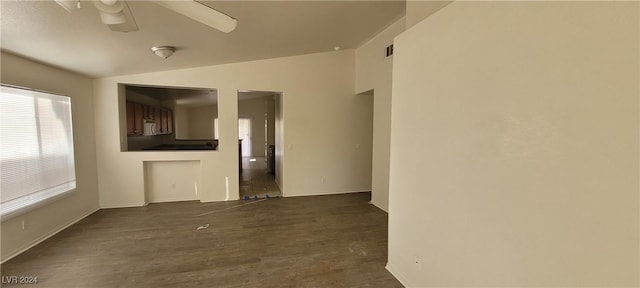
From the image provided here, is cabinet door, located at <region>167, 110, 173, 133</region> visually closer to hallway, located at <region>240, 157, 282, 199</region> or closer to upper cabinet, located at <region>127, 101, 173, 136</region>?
upper cabinet, located at <region>127, 101, 173, 136</region>

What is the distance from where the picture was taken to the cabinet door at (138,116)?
509cm

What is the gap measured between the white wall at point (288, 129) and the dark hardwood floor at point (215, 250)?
2.39 ft

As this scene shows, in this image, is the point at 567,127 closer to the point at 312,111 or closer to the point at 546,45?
the point at 546,45

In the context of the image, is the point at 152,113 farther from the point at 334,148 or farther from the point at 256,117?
the point at 256,117

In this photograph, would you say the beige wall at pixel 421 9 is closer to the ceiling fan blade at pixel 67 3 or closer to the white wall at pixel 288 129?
the ceiling fan blade at pixel 67 3

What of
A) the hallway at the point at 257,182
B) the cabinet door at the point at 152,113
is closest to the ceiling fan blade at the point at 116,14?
the hallway at the point at 257,182

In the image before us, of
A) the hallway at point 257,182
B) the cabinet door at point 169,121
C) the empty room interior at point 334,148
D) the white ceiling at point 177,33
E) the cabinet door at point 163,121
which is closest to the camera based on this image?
the empty room interior at point 334,148

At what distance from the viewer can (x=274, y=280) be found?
2373mm

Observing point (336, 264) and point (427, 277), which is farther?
point (336, 264)

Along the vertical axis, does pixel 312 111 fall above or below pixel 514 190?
above

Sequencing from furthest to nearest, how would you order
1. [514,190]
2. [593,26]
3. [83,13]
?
1. [83,13]
2. [514,190]
3. [593,26]

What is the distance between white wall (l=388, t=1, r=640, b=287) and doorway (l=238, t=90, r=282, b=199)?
3.79 meters

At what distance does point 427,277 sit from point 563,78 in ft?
5.54

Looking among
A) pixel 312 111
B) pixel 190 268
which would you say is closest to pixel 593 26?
pixel 190 268
